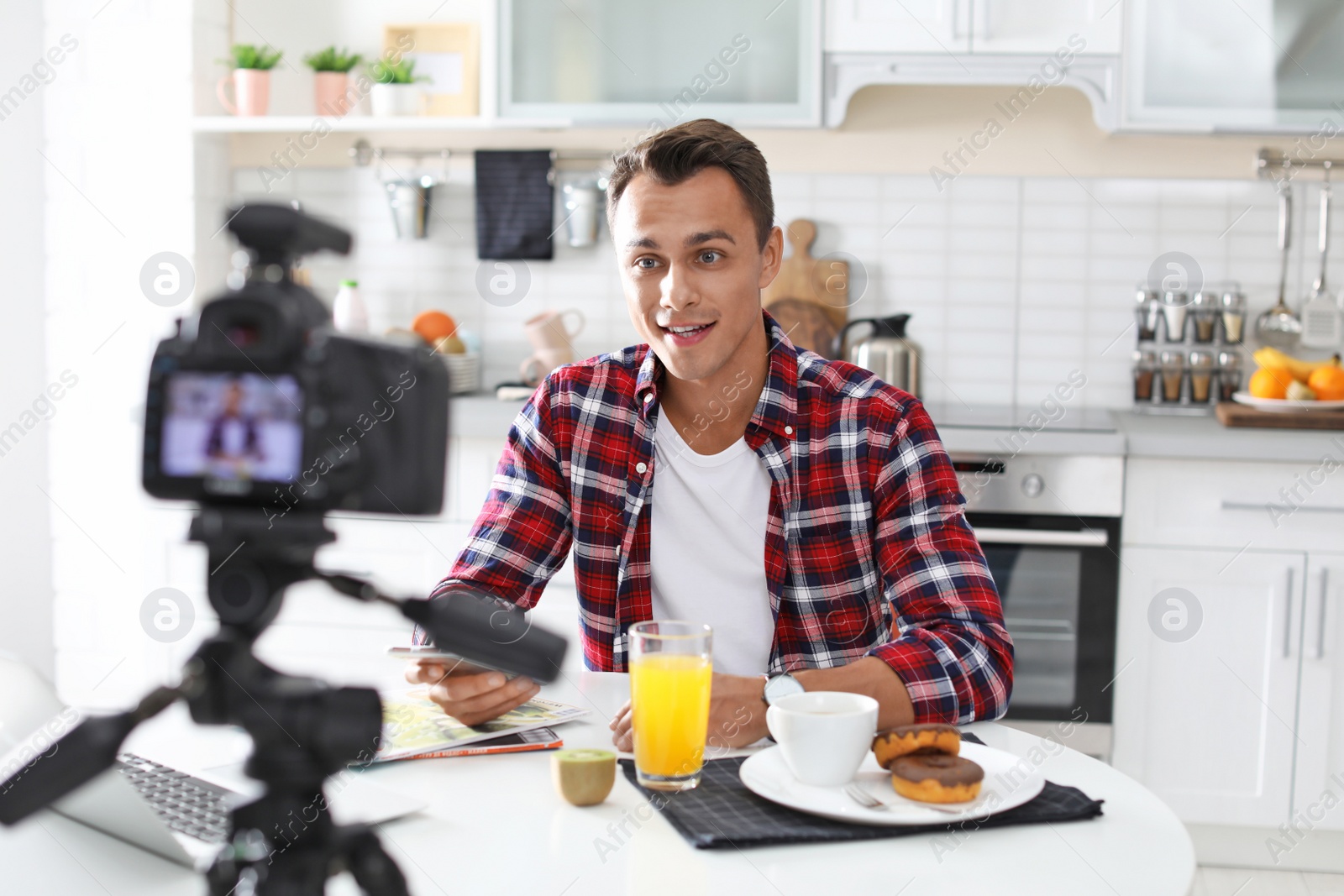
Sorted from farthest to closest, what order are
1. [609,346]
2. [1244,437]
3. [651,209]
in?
[609,346], [1244,437], [651,209]

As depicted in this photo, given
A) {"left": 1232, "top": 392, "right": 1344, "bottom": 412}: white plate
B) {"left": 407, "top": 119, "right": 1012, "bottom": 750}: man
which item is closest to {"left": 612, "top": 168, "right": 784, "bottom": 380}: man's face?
{"left": 407, "top": 119, "right": 1012, "bottom": 750}: man

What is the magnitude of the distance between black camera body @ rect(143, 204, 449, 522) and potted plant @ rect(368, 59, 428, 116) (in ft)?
8.70

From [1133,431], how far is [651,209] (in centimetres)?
146

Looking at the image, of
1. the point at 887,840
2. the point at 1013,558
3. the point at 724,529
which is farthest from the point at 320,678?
the point at 1013,558

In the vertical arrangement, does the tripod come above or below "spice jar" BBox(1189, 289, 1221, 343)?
below

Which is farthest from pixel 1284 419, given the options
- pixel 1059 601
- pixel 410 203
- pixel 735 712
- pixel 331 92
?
pixel 331 92

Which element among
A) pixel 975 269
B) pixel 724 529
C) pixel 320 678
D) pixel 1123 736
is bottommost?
pixel 1123 736

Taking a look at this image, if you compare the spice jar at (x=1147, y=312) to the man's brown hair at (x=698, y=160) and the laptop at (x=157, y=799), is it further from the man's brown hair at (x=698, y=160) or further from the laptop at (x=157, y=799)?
the laptop at (x=157, y=799)

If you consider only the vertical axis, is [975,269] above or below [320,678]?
above

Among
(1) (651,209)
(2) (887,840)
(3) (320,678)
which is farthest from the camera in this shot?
(1) (651,209)

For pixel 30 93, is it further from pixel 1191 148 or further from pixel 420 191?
pixel 1191 148

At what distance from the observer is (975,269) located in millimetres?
3059

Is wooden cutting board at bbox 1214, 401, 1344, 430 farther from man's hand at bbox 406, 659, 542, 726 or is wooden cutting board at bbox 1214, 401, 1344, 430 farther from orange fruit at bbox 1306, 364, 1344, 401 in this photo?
man's hand at bbox 406, 659, 542, 726

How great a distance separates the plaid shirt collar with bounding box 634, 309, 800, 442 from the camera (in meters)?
1.53
